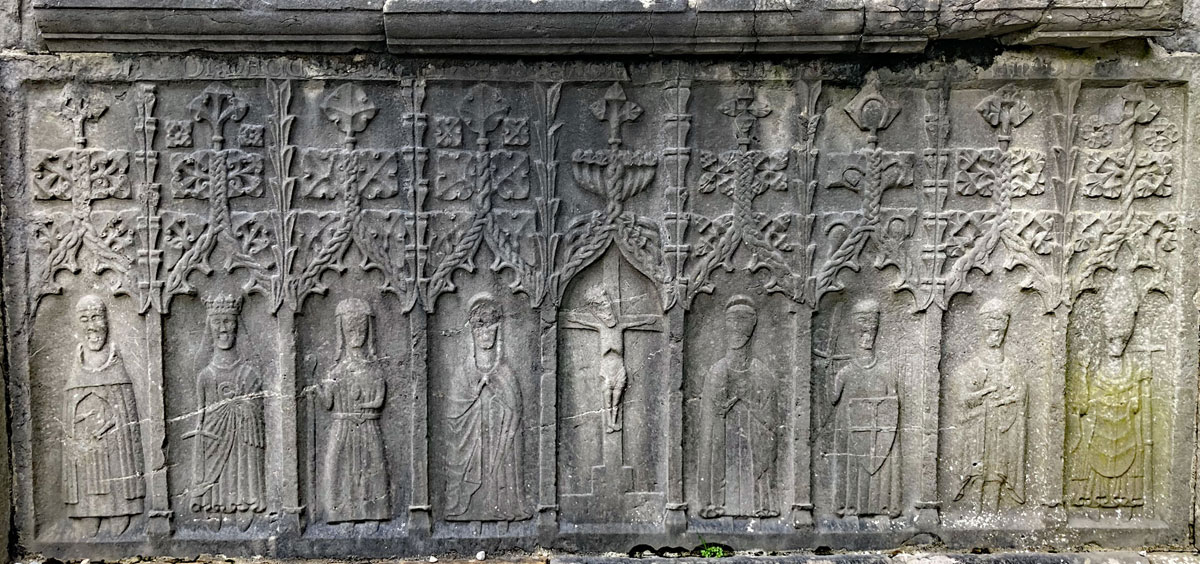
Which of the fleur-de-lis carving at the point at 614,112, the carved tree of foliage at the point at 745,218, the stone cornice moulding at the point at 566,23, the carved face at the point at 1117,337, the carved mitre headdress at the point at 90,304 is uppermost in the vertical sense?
the stone cornice moulding at the point at 566,23

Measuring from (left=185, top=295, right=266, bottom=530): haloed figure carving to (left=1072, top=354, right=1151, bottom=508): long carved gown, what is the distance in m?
4.08

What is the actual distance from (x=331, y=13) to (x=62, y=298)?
74.9 inches

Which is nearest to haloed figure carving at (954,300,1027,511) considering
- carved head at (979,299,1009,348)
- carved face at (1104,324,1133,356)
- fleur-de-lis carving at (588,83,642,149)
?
carved head at (979,299,1009,348)

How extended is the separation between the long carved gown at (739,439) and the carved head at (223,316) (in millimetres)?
2314

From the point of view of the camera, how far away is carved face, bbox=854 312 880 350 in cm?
450

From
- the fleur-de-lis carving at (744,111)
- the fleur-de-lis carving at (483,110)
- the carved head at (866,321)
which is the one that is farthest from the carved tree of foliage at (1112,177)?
the fleur-de-lis carving at (483,110)

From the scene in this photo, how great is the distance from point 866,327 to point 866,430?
52 cm

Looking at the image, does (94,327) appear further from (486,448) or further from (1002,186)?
(1002,186)

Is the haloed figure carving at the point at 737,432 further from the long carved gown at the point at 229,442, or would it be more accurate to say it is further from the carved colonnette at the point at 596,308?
the long carved gown at the point at 229,442

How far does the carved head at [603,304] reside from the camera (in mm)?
4484

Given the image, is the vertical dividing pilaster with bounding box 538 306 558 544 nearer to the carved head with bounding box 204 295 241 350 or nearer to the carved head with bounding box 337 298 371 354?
the carved head with bounding box 337 298 371 354

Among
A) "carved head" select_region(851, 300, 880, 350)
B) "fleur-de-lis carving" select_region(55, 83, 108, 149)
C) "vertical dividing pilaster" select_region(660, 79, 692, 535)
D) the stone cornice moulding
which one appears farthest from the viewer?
"carved head" select_region(851, 300, 880, 350)

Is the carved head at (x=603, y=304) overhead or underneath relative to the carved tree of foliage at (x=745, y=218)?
underneath

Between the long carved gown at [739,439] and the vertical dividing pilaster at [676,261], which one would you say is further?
the long carved gown at [739,439]
